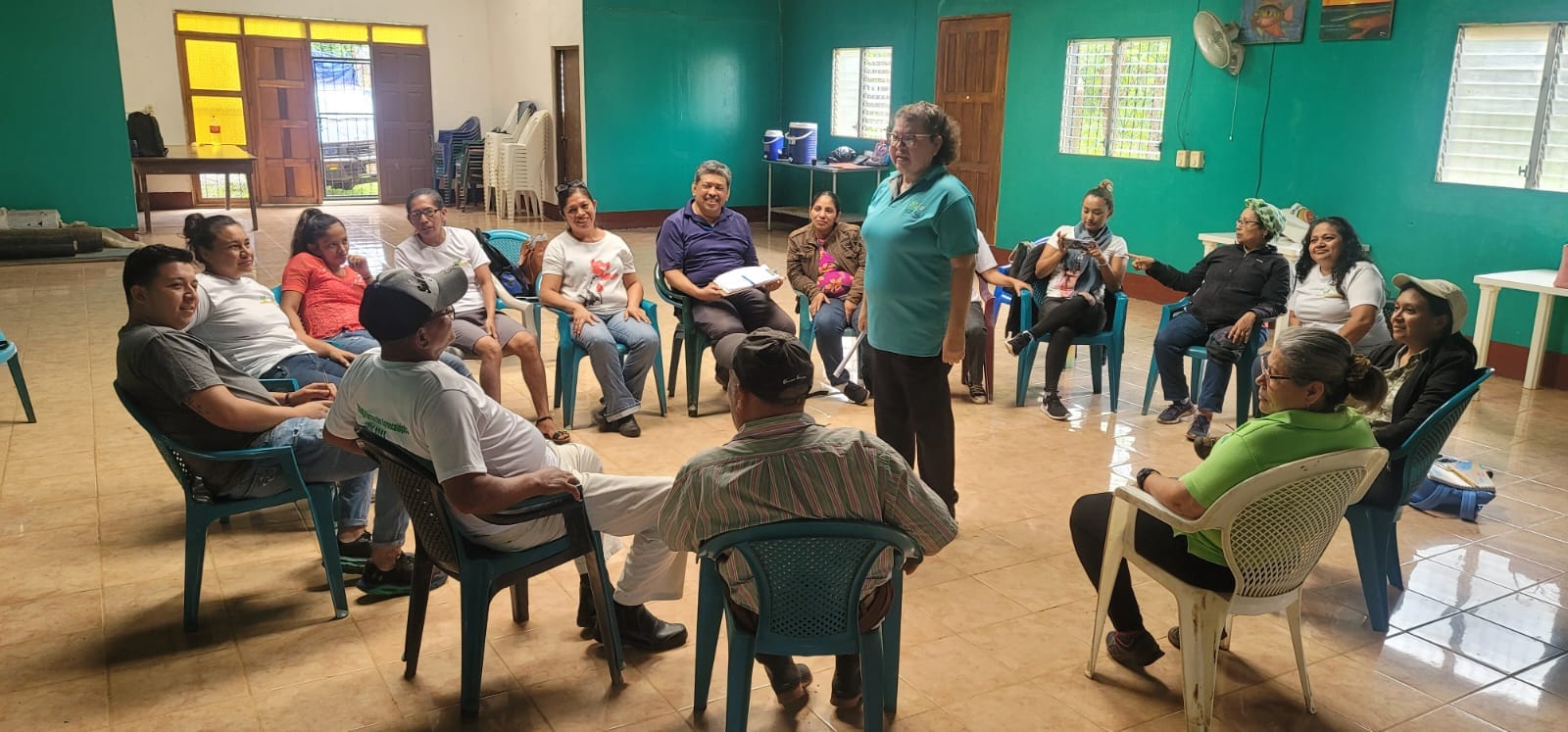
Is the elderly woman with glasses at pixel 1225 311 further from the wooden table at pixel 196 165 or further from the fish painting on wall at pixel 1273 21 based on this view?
the wooden table at pixel 196 165

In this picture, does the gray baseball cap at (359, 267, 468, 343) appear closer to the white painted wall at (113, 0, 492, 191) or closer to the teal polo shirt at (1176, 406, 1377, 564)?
the teal polo shirt at (1176, 406, 1377, 564)

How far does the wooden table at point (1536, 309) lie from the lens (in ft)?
18.2

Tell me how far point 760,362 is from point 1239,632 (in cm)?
180

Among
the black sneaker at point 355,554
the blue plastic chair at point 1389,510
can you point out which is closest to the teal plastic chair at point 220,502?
the black sneaker at point 355,554

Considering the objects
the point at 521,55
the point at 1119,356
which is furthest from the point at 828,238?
the point at 521,55

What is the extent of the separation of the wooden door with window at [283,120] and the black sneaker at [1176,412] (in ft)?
38.9

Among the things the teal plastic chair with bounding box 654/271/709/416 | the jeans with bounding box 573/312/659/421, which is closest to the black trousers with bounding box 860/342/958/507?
the jeans with bounding box 573/312/659/421

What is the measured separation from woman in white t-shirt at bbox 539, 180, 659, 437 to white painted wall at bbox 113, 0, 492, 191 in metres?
7.28

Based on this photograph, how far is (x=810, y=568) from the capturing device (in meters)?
2.08

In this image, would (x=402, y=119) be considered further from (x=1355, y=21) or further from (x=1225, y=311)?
(x=1225, y=311)

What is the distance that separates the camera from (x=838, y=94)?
38.1ft

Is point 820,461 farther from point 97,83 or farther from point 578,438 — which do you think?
point 97,83

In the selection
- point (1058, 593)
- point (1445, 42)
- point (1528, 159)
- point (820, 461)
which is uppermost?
point (1445, 42)

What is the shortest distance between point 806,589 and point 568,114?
11047 millimetres
